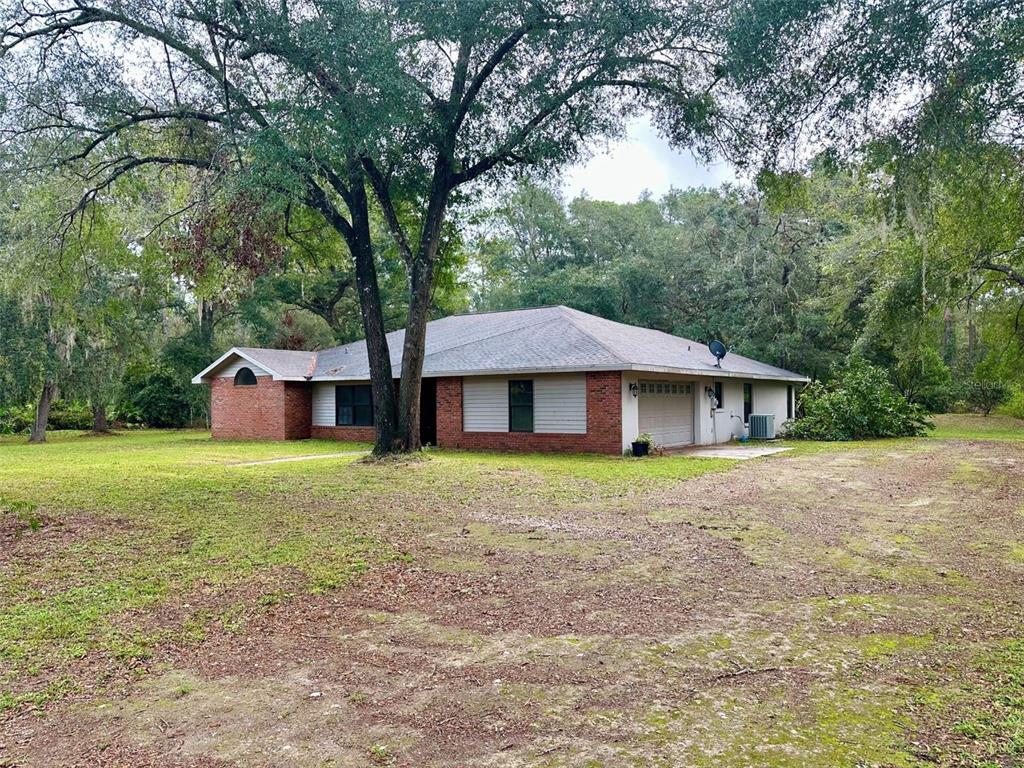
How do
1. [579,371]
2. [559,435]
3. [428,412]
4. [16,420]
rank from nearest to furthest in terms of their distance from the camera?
[579,371] → [559,435] → [428,412] → [16,420]

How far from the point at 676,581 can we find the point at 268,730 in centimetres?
321

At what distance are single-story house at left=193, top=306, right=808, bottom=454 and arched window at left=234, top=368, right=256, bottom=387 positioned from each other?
0.12ft

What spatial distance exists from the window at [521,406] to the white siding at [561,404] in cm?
16

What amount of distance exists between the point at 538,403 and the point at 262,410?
10.0 metres

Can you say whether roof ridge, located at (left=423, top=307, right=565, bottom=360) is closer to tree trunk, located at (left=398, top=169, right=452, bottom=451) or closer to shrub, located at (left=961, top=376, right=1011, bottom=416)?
tree trunk, located at (left=398, top=169, right=452, bottom=451)

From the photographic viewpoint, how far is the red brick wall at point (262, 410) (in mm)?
21156

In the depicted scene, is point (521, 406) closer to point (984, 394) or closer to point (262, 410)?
point (262, 410)

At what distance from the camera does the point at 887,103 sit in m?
7.88

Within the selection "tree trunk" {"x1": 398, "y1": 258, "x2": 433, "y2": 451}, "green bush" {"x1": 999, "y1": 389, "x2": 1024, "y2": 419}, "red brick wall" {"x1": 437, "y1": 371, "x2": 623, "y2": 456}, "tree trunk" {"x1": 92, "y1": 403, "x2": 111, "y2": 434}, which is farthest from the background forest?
"red brick wall" {"x1": 437, "y1": 371, "x2": 623, "y2": 456}

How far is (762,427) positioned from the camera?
2108 cm

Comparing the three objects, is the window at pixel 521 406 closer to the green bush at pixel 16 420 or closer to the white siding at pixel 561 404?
the white siding at pixel 561 404

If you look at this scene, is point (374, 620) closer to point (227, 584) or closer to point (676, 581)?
point (227, 584)

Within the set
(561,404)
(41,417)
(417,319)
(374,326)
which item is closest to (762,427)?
(561,404)

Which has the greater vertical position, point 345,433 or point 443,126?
point 443,126
